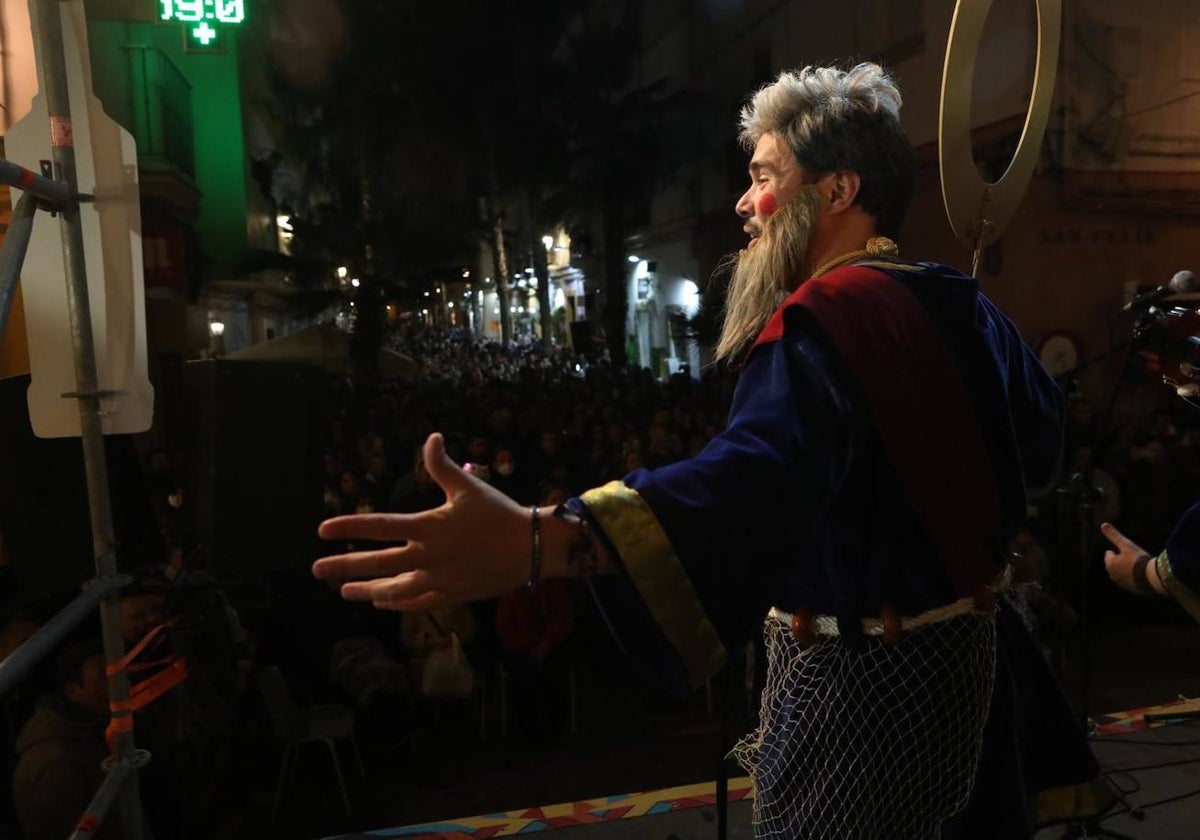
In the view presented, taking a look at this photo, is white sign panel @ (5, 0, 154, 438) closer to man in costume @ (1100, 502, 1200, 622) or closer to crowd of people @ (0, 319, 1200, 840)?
crowd of people @ (0, 319, 1200, 840)

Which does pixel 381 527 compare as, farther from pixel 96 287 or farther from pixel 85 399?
pixel 96 287

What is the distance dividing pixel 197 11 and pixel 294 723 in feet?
23.5

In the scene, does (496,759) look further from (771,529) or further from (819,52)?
(819,52)

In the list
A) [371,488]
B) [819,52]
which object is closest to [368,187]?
[819,52]

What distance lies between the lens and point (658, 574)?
115 centimetres

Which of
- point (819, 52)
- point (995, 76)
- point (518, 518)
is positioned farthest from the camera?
point (819, 52)

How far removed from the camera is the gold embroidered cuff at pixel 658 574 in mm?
1142

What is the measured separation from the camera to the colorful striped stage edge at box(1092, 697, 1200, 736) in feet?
13.5

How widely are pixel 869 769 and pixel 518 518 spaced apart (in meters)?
0.81

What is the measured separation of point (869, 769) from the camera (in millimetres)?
1472

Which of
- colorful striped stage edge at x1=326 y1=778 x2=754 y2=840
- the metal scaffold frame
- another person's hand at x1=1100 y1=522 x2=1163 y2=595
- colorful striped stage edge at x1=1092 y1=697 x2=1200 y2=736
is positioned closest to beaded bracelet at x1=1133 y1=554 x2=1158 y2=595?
another person's hand at x1=1100 y1=522 x2=1163 y2=595

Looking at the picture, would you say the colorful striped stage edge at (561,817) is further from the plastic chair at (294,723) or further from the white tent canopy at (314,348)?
the white tent canopy at (314,348)

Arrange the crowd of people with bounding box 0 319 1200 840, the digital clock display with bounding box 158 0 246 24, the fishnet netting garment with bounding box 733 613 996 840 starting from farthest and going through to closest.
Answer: the digital clock display with bounding box 158 0 246 24 < the crowd of people with bounding box 0 319 1200 840 < the fishnet netting garment with bounding box 733 613 996 840

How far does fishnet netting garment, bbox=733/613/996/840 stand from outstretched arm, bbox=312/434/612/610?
0.66 m
